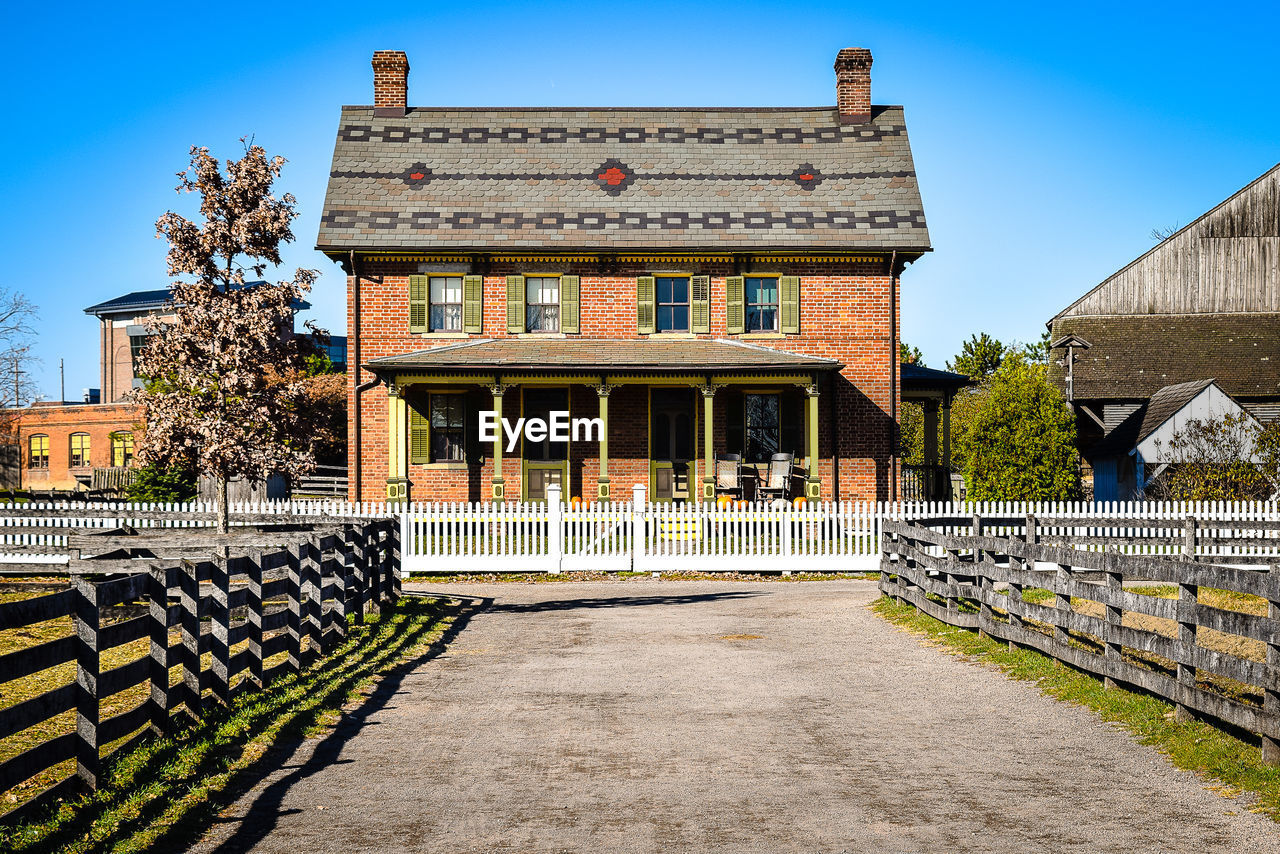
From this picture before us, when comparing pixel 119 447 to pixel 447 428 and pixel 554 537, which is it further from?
pixel 554 537

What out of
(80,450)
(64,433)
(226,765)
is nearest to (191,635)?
(226,765)

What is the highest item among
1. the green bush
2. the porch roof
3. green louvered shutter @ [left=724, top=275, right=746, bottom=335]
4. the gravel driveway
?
green louvered shutter @ [left=724, top=275, right=746, bottom=335]

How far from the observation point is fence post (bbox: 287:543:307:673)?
1017cm

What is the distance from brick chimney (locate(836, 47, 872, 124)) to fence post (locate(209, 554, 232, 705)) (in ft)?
79.5

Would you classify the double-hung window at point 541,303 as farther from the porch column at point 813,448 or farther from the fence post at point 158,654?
the fence post at point 158,654

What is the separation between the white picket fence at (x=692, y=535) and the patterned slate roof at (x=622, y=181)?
7548mm

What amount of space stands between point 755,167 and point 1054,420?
458 inches

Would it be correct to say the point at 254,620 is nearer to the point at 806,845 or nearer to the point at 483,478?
the point at 806,845

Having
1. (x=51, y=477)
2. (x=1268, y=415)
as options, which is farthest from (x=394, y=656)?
(x=51, y=477)

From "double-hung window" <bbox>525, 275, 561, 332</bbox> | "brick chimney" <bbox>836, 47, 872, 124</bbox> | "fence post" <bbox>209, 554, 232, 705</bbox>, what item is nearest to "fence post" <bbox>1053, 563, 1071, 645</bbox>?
Answer: "fence post" <bbox>209, 554, 232, 705</bbox>

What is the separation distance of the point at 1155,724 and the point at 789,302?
19562 mm

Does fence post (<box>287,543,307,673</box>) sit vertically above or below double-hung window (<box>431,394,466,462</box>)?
below

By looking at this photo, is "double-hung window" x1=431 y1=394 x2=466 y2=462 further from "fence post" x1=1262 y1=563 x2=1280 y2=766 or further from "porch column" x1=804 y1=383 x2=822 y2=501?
"fence post" x1=1262 y1=563 x2=1280 y2=766

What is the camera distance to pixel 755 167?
28641 mm
